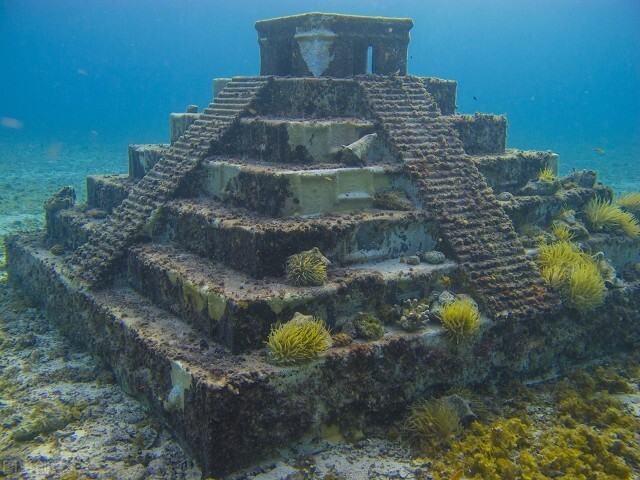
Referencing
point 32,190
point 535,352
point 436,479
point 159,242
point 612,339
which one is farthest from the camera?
point 32,190

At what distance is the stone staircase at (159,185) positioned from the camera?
10641 millimetres

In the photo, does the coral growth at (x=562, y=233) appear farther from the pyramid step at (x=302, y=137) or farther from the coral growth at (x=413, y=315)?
the coral growth at (x=413, y=315)

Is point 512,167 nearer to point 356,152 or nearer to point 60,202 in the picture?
point 356,152

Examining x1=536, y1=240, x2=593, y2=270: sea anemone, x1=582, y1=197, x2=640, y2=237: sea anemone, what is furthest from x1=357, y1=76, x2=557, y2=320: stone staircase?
x1=582, y1=197, x2=640, y2=237: sea anemone

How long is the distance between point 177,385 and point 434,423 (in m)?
3.56

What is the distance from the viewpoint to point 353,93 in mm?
11516

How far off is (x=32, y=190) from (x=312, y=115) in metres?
21.6

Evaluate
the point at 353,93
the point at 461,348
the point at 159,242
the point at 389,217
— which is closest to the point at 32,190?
the point at 159,242

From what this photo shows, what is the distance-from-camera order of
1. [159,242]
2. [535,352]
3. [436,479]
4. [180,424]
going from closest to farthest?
[436,479], [180,424], [535,352], [159,242]

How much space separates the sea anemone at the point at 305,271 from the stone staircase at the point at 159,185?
382 cm

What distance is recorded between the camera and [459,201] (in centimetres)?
1048

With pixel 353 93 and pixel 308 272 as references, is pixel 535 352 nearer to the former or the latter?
pixel 308 272

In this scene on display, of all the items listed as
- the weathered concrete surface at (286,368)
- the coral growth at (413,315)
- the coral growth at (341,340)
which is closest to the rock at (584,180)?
the weathered concrete surface at (286,368)

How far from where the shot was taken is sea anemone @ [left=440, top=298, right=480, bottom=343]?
8414 mm
